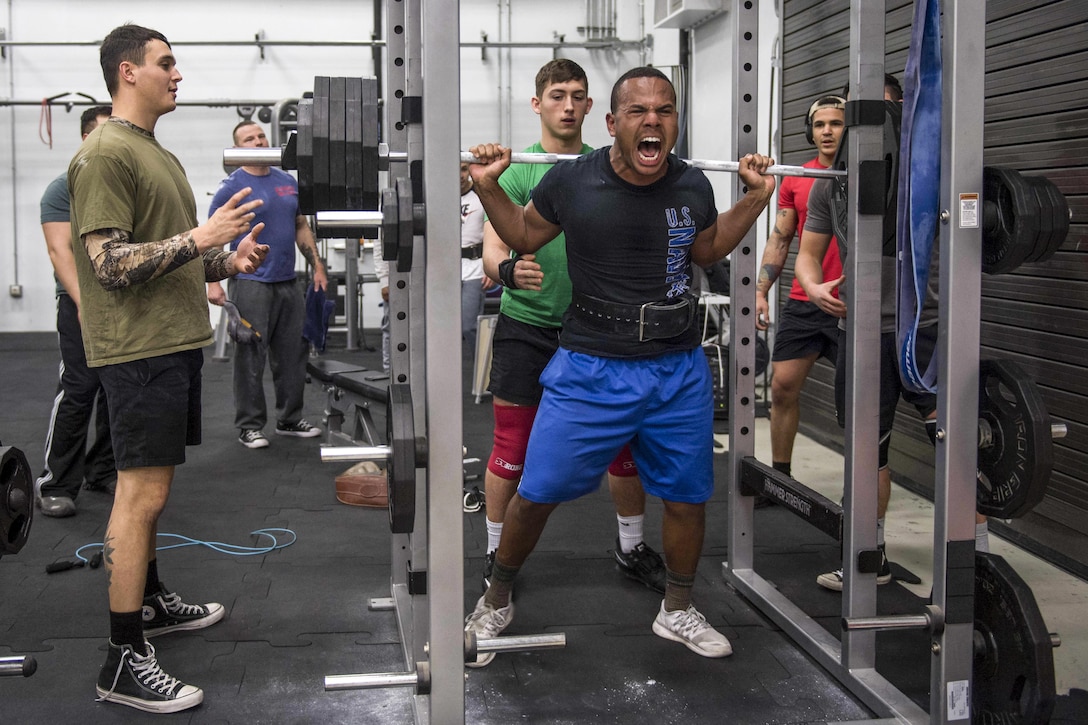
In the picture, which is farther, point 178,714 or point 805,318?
point 805,318

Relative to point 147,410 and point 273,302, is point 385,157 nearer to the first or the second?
point 147,410

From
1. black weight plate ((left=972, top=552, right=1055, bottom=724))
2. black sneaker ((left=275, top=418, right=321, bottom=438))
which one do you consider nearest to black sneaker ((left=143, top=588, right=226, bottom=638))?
black weight plate ((left=972, top=552, right=1055, bottom=724))

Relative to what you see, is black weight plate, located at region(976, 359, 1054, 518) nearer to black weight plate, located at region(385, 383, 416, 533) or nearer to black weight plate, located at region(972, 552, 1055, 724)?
black weight plate, located at region(972, 552, 1055, 724)

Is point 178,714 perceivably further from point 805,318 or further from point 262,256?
point 805,318

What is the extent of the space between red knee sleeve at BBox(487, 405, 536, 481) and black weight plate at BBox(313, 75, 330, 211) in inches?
41.9

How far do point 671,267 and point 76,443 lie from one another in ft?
8.01

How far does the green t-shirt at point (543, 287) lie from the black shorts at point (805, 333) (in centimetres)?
106

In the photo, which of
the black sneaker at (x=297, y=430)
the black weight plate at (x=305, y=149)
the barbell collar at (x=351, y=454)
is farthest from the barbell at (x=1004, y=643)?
the black sneaker at (x=297, y=430)

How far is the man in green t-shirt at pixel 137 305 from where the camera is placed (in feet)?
7.43

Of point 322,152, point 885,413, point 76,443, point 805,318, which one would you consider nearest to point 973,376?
point 885,413

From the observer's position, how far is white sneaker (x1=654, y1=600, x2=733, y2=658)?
8.45 ft

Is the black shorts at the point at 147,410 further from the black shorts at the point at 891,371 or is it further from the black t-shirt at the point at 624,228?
the black shorts at the point at 891,371

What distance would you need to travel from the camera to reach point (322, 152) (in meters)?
1.92

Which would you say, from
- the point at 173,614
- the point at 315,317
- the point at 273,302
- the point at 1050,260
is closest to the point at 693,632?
the point at 173,614
